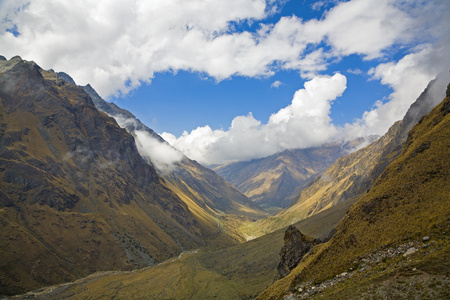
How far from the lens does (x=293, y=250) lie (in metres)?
66.0

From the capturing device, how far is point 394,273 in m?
32.4

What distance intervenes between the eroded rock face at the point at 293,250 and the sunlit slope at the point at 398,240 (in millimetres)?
12950

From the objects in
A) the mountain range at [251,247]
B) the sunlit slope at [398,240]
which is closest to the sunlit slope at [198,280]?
the mountain range at [251,247]

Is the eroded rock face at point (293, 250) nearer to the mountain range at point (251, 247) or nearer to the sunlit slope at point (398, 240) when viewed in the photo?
the mountain range at point (251, 247)

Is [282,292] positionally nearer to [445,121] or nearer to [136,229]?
Result: [445,121]

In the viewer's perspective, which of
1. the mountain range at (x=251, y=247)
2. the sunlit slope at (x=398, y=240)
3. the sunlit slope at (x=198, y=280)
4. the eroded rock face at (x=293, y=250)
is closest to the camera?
the sunlit slope at (x=398, y=240)

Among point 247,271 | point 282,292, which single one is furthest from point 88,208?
point 282,292

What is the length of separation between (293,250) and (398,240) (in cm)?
3097

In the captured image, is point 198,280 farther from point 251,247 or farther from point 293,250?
point 293,250

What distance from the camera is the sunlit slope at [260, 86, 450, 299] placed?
99.2 feet

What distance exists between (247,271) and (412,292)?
110 meters

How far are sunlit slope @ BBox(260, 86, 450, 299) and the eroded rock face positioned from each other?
12950 mm

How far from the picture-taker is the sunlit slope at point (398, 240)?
99.2 ft

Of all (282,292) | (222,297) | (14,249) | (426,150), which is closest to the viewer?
(282,292)
